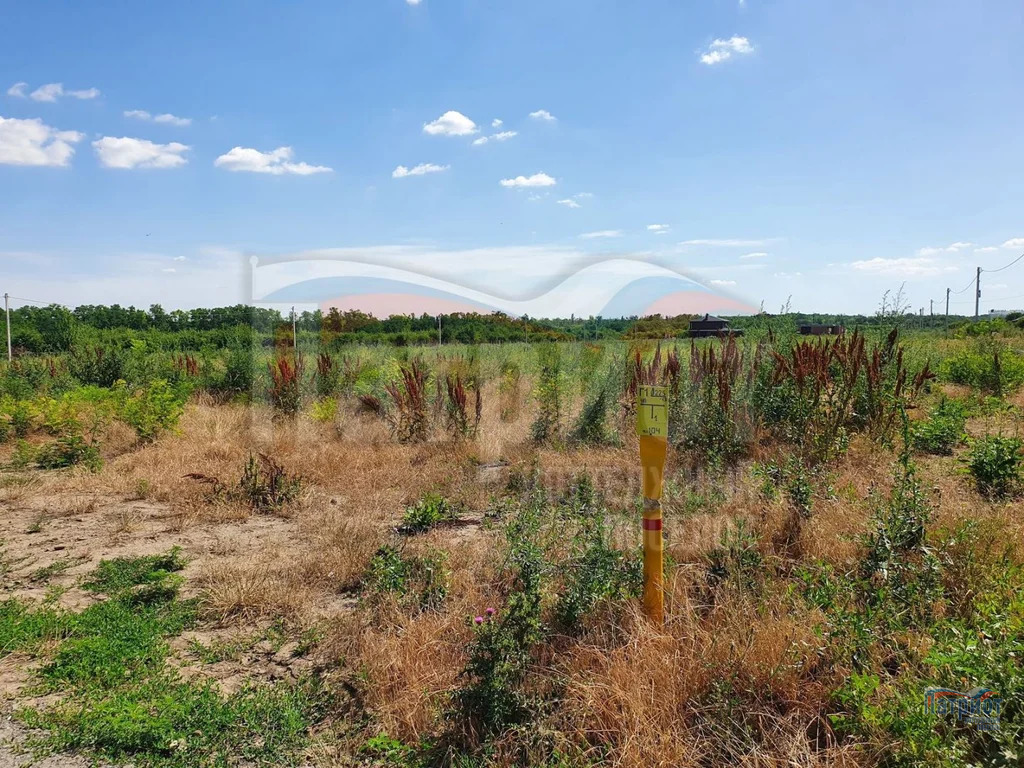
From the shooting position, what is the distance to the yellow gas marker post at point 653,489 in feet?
8.74

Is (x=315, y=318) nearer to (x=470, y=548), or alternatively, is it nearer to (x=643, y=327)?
(x=643, y=327)

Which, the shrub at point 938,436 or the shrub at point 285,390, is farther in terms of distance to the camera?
the shrub at point 285,390

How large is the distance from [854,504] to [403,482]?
380 centimetres

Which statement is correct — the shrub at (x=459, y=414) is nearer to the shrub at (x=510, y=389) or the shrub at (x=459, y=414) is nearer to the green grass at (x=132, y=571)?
the shrub at (x=510, y=389)

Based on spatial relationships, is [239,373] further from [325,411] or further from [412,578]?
[412,578]

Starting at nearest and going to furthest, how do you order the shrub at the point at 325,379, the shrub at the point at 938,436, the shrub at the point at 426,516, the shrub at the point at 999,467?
1. the shrub at the point at 999,467
2. the shrub at the point at 426,516
3. the shrub at the point at 938,436
4. the shrub at the point at 325,379

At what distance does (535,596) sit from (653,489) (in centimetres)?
71

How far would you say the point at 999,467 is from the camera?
448cm

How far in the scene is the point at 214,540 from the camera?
4.65 metres

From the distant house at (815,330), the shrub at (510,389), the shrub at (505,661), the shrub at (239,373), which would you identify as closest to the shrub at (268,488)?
the shrub at (505,661)

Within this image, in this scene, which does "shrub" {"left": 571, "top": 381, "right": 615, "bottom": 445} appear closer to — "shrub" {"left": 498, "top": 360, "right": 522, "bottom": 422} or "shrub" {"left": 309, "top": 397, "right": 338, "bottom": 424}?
"shrub" {"left": 498, "top": 360, "right": 522, "bottom": 422}

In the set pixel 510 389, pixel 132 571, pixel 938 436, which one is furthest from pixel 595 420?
pixel 132 571

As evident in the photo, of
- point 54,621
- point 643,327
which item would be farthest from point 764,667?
point 643,327

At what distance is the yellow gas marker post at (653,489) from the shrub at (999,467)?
326 cm
